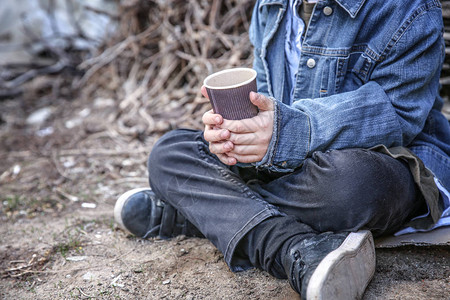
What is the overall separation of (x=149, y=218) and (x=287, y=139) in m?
0.72

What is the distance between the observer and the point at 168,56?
3.60 m

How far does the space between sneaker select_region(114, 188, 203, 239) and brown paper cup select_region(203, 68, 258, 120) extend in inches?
24.5

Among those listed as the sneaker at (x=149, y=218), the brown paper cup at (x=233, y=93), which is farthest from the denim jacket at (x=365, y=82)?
the sneaker at (x=149, y=218)

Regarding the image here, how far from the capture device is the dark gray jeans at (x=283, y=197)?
1317 mm

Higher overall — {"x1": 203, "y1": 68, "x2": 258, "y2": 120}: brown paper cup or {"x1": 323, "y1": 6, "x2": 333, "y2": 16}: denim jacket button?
{"x1": 323, "y1": 6, "x2": 333, "y2": 16}: denim jacket button

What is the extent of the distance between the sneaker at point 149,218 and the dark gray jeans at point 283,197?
0.11 metres

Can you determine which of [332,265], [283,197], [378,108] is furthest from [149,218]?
[378,108]

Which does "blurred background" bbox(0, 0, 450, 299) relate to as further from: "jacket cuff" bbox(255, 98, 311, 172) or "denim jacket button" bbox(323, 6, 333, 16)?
"denim jacket button" bbox(323, 6, 333, 16)

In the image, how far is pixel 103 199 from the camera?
2244 millimetres

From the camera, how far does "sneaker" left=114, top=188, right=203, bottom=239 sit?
1.70 m

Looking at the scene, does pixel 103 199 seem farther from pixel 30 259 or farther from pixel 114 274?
pixel 114 274

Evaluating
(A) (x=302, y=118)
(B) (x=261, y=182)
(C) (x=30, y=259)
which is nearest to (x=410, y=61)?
(A) (x=302, y=118)

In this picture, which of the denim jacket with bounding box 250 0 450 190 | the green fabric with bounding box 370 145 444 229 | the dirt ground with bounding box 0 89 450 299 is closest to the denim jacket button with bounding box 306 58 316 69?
the denim jacket with bounding box 250 0 450 190

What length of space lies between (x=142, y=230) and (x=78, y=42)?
3759mm
